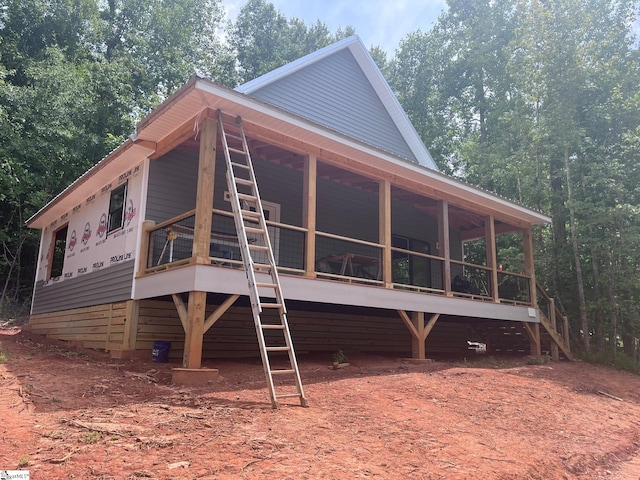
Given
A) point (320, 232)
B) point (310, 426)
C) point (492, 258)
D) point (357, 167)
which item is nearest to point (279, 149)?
point (357, 167)

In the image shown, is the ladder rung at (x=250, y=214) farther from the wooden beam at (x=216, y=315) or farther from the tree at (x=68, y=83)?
the tree at (x=68, y=83)

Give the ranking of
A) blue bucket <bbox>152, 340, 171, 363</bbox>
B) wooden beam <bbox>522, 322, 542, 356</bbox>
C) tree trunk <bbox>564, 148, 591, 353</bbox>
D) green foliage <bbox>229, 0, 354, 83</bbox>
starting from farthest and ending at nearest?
green foliage <bbox>229, 0, 354, 83</bbox> → tree trunk <bbox>564, 148, 591, 353</bbox> → wooden beam <bbox>522, 322, 542, 356</bbox> → blue bucket <bbox>152, 340, 171, 363</bbox>

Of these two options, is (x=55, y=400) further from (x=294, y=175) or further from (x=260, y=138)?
(x=294, y=175)

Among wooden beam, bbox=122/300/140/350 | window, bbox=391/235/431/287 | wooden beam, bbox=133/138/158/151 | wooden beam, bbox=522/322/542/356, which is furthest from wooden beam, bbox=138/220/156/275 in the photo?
wooden beam, bbox=522/322/542/356

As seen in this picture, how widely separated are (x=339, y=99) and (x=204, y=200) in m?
7.71

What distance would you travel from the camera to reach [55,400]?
5.11 meters

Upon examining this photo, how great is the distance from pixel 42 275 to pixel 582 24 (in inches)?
712

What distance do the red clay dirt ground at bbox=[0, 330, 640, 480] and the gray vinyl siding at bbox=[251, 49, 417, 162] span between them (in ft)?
22.7

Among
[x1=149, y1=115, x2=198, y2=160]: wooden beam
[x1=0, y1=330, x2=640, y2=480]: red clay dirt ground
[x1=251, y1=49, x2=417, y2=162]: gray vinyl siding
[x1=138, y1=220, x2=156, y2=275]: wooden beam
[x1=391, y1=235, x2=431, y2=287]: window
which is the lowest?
[x1=0, y1=330, x2=640, y2=480]: red clay dirt ground

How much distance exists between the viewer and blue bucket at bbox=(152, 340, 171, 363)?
7.87 metres

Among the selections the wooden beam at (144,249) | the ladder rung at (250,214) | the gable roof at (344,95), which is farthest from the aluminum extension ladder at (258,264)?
the gable roof at (344,95)

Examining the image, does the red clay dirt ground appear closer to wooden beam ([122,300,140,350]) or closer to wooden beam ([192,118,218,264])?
Answer: wooden beam ([122,300,140,350])

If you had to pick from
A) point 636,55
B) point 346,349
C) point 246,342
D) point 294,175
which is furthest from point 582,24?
point 246,342

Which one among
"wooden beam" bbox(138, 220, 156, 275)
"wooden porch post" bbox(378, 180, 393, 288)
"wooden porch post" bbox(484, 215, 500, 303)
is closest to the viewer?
"wooden beam" bbox(138, 220, 156, 275)
